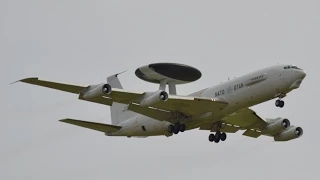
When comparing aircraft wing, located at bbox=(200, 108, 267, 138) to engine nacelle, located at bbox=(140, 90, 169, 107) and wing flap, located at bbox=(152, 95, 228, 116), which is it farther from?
engine nacelle, located at bbox=(140, 90, 169, 107)

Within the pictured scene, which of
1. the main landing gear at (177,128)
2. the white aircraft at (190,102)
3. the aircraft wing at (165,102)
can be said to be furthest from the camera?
the main landing gear at (177,128)

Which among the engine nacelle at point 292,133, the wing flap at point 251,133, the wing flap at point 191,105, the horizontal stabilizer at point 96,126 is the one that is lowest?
the horizontal stabilizer at point 96,126

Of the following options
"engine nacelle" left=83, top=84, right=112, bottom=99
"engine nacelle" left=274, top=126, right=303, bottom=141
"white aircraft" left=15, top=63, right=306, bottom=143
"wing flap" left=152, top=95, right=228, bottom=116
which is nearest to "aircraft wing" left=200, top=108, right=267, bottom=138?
"white aircraft" left=15, top=63, right=306, bottom=143

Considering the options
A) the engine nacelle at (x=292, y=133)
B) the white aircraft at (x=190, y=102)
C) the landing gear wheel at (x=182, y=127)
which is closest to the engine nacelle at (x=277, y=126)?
the white aircraft at (x=190, y=102)

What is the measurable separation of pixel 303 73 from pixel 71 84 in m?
19.6

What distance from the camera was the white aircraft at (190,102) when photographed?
7306 cm

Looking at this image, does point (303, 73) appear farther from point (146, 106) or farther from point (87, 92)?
point (87, 92)

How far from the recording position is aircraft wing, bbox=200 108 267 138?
81.1 meters

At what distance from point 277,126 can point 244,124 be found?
10.4 feet

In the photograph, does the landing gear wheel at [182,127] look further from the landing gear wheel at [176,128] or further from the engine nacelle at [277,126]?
the engine nacelle at [277,126]

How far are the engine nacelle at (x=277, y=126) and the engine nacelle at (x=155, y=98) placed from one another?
14.6 metres

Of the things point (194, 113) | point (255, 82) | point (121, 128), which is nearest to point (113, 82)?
point (121, 128)

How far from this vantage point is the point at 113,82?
84.0 m

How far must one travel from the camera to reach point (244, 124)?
274 ft
